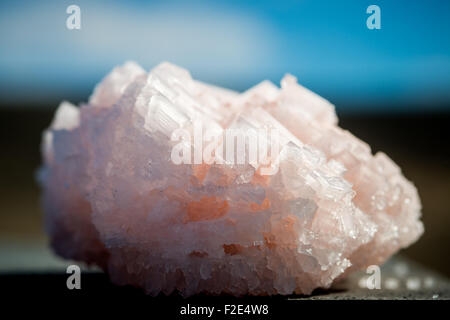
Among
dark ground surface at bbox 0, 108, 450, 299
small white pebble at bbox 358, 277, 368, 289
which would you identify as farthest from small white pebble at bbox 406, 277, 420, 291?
small white pebble at bbox 358, 277, 368, 289

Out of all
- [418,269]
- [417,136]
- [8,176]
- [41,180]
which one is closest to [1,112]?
[8,176]

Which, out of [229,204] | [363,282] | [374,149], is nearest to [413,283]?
[363,282]

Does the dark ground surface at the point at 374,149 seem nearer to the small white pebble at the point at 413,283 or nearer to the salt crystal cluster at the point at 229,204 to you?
the small white pebble at the point at 413,283

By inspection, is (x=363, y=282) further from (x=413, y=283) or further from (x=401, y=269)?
(x=401, y=269)

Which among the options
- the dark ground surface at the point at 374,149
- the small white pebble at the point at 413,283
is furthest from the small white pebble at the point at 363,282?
the small white pebble at the point at 413,283

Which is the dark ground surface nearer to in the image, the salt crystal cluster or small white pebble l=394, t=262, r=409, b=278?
small white pebble l=394, t=262, r=409, b=278

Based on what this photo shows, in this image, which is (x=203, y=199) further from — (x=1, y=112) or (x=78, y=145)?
(x=1, y=112)
